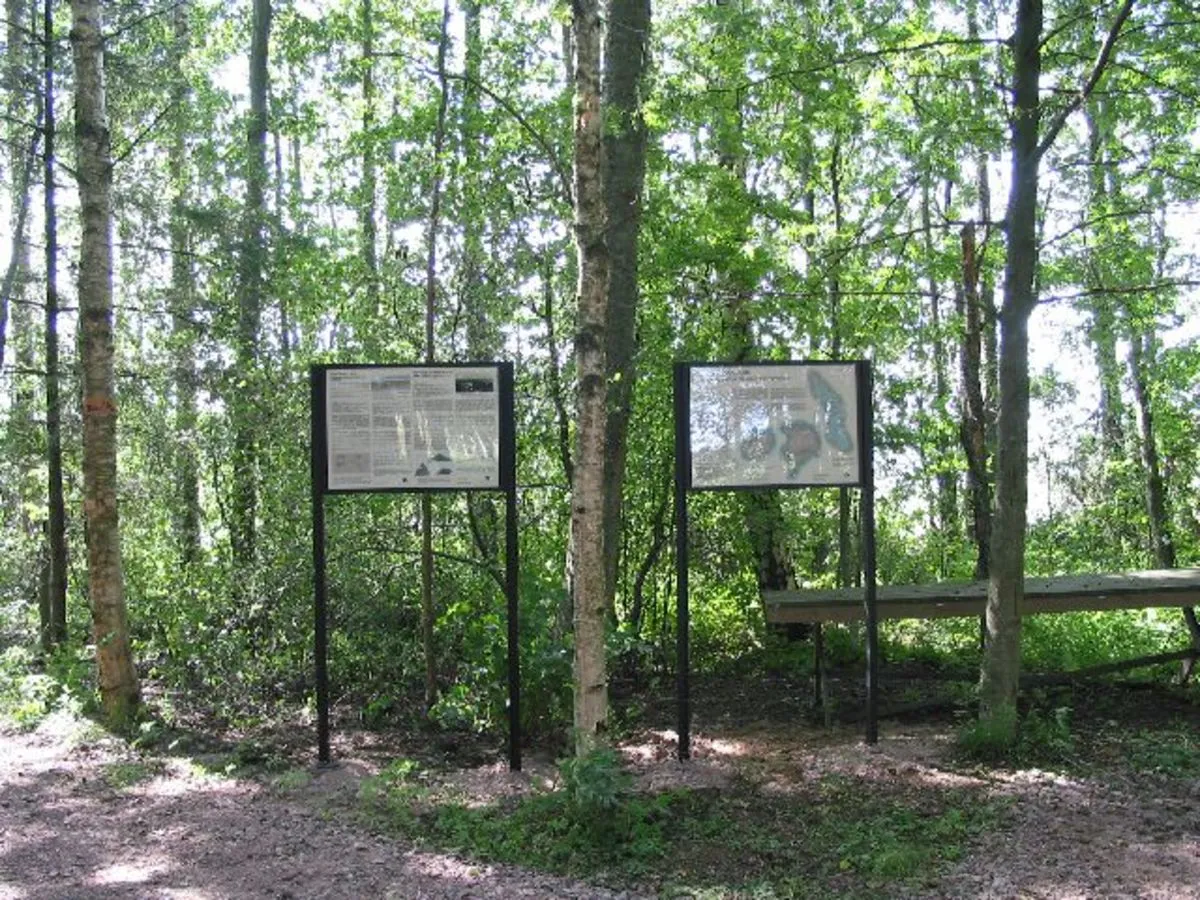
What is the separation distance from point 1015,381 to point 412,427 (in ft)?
13.2

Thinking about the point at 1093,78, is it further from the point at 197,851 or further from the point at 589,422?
the point at 197,851

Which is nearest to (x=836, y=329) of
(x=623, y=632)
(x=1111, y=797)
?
(x=623, y=632)

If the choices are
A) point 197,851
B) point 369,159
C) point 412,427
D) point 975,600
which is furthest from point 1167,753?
point 369,159

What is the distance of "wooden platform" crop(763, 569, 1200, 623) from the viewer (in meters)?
7.21

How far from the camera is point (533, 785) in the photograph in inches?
242

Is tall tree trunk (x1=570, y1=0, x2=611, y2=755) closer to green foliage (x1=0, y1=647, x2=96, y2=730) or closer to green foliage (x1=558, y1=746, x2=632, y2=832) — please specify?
green foliage (x1=558, y1=746, x2=632, y2=832)

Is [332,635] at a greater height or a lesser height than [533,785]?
greater

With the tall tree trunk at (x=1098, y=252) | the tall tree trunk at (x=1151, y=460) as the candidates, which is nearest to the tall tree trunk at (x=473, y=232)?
the tall tree trunk at (x=1098, y=252)

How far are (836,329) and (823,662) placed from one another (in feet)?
11.2

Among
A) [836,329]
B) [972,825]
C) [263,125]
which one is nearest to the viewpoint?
[972,825]

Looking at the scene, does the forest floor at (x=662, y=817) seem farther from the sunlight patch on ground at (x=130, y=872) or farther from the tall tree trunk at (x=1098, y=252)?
the tall tree trunk at (x=1098, y=252)

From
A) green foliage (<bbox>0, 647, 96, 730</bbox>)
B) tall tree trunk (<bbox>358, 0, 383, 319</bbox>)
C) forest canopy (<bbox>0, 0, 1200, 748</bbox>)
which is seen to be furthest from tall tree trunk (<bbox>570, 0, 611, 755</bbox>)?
green foliage (<bbox>0, 647, 96, 730</bbox>)

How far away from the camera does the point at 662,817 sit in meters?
5.54

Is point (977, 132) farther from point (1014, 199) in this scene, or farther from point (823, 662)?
point (823, 662)
